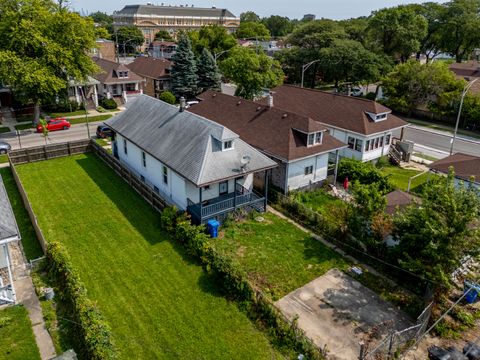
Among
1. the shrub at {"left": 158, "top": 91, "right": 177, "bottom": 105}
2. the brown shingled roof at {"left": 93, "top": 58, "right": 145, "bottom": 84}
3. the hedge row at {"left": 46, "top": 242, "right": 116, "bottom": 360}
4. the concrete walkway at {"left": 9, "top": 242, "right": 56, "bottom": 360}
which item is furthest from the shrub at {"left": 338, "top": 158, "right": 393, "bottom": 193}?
the brown shingled roof at {"left": 93, "top": 58, "right": 145, "bottom": 84}

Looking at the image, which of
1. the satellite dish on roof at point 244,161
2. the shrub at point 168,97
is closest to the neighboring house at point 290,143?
the satellite dish on roof at point 244,161

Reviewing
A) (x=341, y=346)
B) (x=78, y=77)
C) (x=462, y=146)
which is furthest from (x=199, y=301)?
(x=462, y=146)

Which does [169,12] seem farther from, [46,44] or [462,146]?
[462,146]

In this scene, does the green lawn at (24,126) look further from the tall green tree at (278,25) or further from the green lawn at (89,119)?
the tall green tree at (278,25)

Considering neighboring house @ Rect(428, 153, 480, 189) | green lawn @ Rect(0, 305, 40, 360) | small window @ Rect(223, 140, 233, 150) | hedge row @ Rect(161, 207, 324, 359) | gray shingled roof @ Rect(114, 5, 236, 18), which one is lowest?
green lawn @ Rect(0, 305, 40, 360)

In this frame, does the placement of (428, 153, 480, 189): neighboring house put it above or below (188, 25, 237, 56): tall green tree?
below

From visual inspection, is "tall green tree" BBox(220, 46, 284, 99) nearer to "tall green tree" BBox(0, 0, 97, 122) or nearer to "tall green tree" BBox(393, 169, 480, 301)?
"tall green tree" BBox(0, 0, 97, 122)
